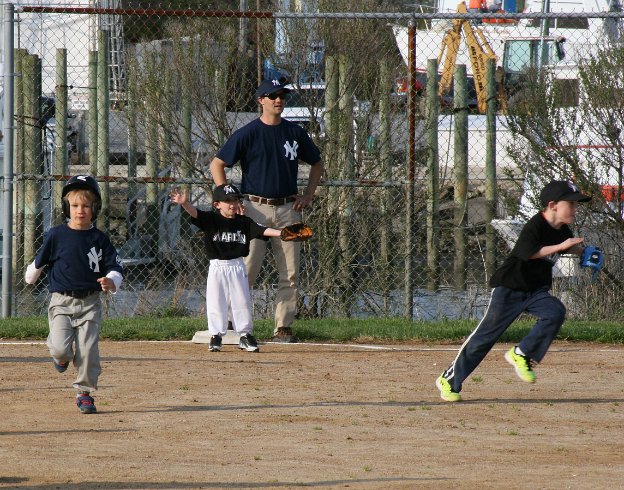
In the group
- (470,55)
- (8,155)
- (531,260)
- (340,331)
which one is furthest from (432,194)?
(470,55)

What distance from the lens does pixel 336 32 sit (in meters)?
13.8

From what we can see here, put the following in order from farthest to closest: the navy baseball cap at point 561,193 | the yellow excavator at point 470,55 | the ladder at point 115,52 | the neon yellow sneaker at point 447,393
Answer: the yellow excavator at point 470,55 < the ladder at point 115,52 < the neon yellow sneaker at point 447,393 < the navy baseball cap at point 561,193

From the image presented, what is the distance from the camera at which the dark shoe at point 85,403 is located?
726 cm

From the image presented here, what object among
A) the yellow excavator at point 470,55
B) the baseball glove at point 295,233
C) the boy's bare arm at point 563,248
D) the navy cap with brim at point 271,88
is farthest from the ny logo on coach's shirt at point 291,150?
the yellow excavator at point 470,55

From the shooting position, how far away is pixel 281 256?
34.4 feet

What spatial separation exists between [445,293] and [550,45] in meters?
11.2

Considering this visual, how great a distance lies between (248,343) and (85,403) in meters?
2.73

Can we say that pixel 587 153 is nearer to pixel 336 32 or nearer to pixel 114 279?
pixel 336 32

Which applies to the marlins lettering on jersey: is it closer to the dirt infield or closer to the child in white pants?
the child in white pants

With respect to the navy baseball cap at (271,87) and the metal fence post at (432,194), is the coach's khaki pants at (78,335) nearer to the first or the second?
the navy baseball cap at (271,87)

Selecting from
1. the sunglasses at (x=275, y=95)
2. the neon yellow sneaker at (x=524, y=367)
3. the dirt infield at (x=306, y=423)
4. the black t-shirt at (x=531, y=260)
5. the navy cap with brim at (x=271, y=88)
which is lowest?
the dirt infield at (x=306, y=423)

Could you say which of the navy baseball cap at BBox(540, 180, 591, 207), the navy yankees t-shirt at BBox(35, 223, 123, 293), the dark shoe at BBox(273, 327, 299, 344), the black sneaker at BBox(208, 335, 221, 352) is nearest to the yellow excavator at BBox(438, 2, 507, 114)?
the dark shoe at BBox(273, 327, 299, 344)

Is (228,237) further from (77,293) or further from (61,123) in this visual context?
(61,123)

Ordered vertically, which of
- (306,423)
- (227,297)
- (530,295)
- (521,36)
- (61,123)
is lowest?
(306,423)
